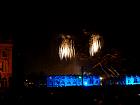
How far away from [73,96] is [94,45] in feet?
10.3

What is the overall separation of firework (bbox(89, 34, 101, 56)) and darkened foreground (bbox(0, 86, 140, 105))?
76.1 inches

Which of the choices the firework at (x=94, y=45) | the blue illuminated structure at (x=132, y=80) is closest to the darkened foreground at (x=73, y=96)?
the blue illuminated structure at (x=132, y=80)

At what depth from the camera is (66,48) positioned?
11.3m

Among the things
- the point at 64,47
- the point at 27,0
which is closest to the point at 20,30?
the point at 27,0

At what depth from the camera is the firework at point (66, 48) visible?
11.2m

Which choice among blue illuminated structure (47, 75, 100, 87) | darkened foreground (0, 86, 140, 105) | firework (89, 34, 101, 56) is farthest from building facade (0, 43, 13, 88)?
firework (89, 34, 101, 56)

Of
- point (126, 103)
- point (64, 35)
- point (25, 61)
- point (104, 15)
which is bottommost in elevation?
point (126, 103)

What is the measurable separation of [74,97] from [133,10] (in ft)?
14.3

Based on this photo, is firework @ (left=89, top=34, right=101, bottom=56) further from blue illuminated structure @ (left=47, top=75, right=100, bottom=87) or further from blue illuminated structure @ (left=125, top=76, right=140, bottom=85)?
blue illuminated structure @ (left=125, top=76, right=140, bottom=85)

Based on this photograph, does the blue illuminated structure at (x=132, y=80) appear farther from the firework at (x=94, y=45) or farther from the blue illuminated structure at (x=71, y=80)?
the firework at (x=94, y=45)

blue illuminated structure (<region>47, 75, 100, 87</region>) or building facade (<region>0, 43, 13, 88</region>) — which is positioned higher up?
building facade (<region>0, 43, 13, 88</region>)

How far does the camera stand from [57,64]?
37.0ft

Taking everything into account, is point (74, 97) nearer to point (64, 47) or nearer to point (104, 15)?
point (64, 47)

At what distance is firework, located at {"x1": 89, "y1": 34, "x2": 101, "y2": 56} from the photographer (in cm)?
1144
